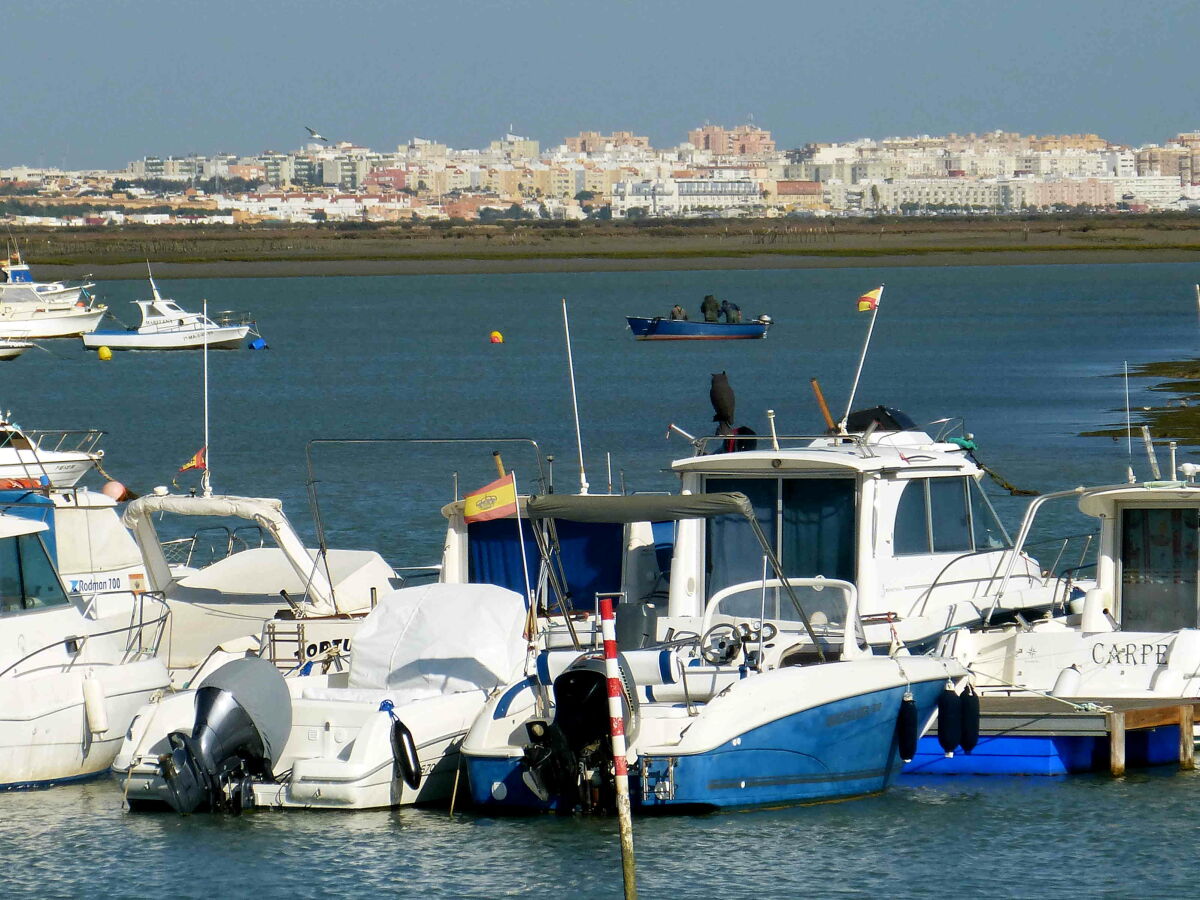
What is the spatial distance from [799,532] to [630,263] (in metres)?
155

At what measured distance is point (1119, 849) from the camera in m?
13.4

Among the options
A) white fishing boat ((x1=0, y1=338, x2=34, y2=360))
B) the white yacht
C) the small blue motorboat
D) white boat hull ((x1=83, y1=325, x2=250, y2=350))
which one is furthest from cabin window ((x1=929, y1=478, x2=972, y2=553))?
the white yacht

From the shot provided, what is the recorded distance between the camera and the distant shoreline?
16588 centimetres

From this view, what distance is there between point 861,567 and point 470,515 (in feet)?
11.6

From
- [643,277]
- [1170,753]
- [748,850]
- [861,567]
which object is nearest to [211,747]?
[748,850]

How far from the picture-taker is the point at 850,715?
550 inches

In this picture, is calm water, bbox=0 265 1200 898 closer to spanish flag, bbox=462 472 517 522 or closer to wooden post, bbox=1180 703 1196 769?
wooden post, bbox=1180 703 1196 769

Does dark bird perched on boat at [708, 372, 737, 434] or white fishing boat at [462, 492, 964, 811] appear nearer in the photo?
white fishing boat at [462, 492, 964, 811]

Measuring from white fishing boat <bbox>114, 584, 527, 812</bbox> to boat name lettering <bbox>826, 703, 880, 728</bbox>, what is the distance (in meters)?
2.52

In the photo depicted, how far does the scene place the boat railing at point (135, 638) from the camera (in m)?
15.3

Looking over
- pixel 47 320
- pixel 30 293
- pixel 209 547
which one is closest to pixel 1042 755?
pixel 209 547

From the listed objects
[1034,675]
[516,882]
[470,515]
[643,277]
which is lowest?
[516,882]

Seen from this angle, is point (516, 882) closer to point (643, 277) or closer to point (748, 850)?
point (748, 850)

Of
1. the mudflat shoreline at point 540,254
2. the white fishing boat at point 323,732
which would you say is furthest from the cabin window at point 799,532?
the mudflat shoreline at point 540,254
